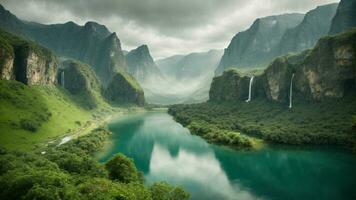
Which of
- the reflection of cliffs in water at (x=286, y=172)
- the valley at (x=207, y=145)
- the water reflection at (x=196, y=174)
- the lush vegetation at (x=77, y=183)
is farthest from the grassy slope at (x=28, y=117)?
the reflection of cliffs in water at (x=286, y=172)

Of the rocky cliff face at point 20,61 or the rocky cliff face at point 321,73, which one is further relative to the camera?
the rocky cliff face at point 20,61

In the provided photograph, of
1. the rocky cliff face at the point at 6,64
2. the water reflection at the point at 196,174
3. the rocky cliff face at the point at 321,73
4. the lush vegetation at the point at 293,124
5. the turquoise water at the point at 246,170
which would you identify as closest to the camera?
the water reflection at the point at 196,174

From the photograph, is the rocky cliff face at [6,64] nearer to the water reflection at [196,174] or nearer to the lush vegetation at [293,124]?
the lush vegetation at [293,124]

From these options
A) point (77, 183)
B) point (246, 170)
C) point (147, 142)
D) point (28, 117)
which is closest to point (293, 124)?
point (246, 170)

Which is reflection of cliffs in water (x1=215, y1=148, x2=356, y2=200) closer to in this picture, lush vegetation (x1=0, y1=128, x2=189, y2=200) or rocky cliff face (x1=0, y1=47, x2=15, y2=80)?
lush vegetation (x1=0, y1=128, x2=189, y2=200)

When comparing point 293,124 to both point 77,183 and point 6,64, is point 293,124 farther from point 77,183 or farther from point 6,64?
point 6,64

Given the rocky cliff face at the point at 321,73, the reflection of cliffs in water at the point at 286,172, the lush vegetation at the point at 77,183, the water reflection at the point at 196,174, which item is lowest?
the water reflection at the point at 196,174

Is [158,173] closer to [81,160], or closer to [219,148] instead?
[81,160]

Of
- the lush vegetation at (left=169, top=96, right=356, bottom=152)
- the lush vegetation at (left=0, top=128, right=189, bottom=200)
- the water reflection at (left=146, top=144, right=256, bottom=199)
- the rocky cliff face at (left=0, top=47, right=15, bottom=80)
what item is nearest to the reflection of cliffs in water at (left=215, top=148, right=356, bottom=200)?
the water reflection at (left=146, top=144, right=256, bottom=199)
